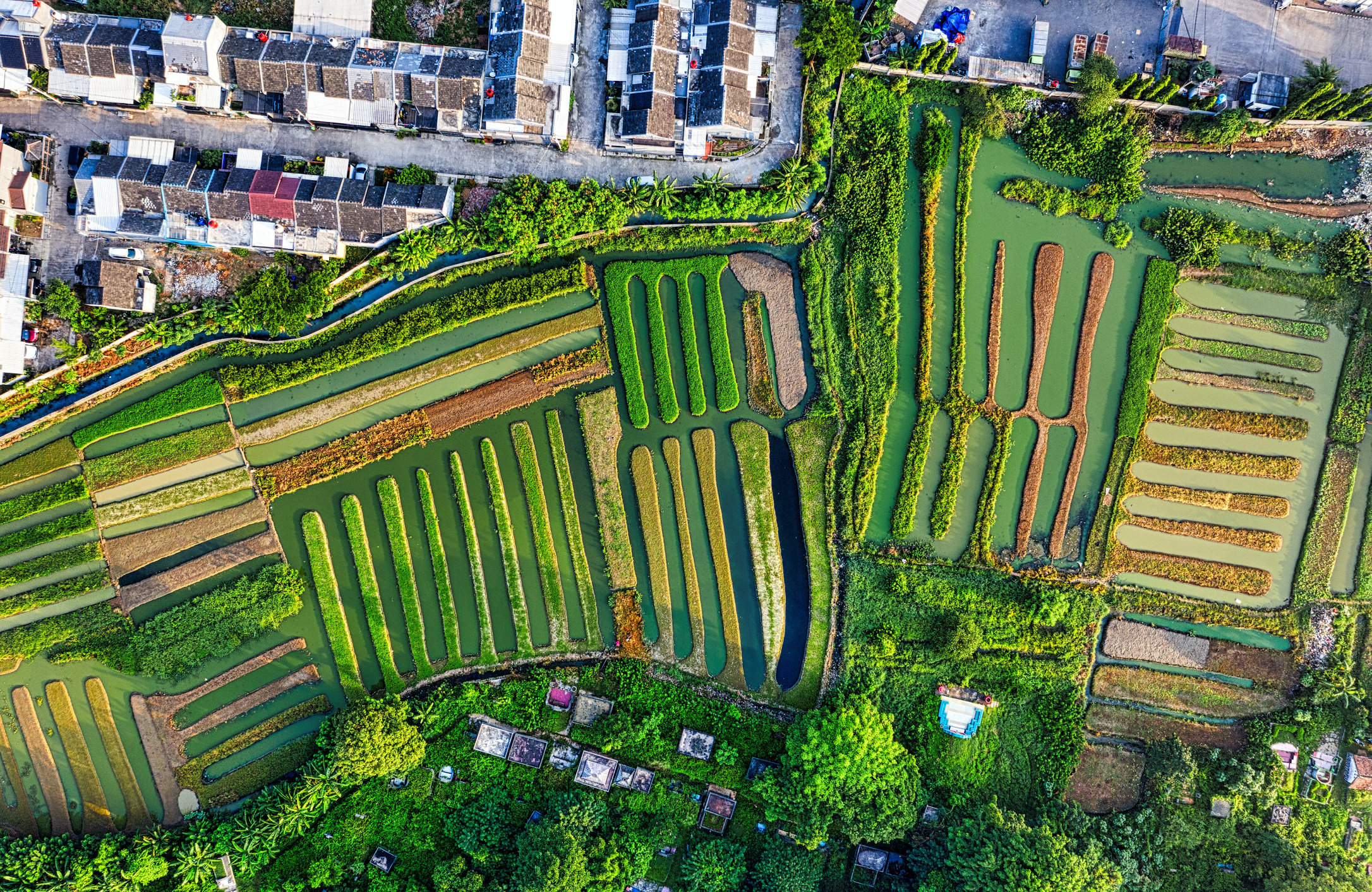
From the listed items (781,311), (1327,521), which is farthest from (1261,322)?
(781,311)

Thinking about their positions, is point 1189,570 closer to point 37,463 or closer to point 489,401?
point 489,401

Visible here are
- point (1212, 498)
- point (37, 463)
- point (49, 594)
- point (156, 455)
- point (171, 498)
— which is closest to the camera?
point (37, 463)

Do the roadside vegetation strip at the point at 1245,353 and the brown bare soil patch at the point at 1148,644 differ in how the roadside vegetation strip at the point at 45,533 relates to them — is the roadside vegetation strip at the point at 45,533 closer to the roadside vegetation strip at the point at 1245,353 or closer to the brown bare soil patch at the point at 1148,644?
the brown bare soil patch at the point at 1148,644

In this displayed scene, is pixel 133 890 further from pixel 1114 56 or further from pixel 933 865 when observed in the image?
pixel 1114 56

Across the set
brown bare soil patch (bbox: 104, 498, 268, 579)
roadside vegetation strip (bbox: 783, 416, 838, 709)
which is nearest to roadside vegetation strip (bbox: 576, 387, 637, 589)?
roadside vegetation strip (bbox: 783, 416, 838, 709)

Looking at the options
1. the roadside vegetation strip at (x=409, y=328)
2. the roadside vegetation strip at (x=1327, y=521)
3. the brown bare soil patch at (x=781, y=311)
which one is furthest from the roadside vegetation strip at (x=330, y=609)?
the roadside vegetation strip at (x=1327, y=521)

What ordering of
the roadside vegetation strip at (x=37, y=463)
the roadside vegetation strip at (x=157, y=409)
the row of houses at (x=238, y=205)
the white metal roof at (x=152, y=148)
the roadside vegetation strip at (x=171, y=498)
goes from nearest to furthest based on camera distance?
the row of houses at (x=238, y=205) → the white metal roof at (x=152, y=148) → the roadside vegetation strip at (x=37, y=463) → the roadside vegetation strip at (x=157, y=409) → the roadside vegetation strip at (x=171, y=498)

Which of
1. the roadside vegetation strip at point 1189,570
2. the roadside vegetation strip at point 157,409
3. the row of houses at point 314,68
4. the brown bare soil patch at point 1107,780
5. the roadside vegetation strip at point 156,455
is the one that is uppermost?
the row of houses at point 314,68
